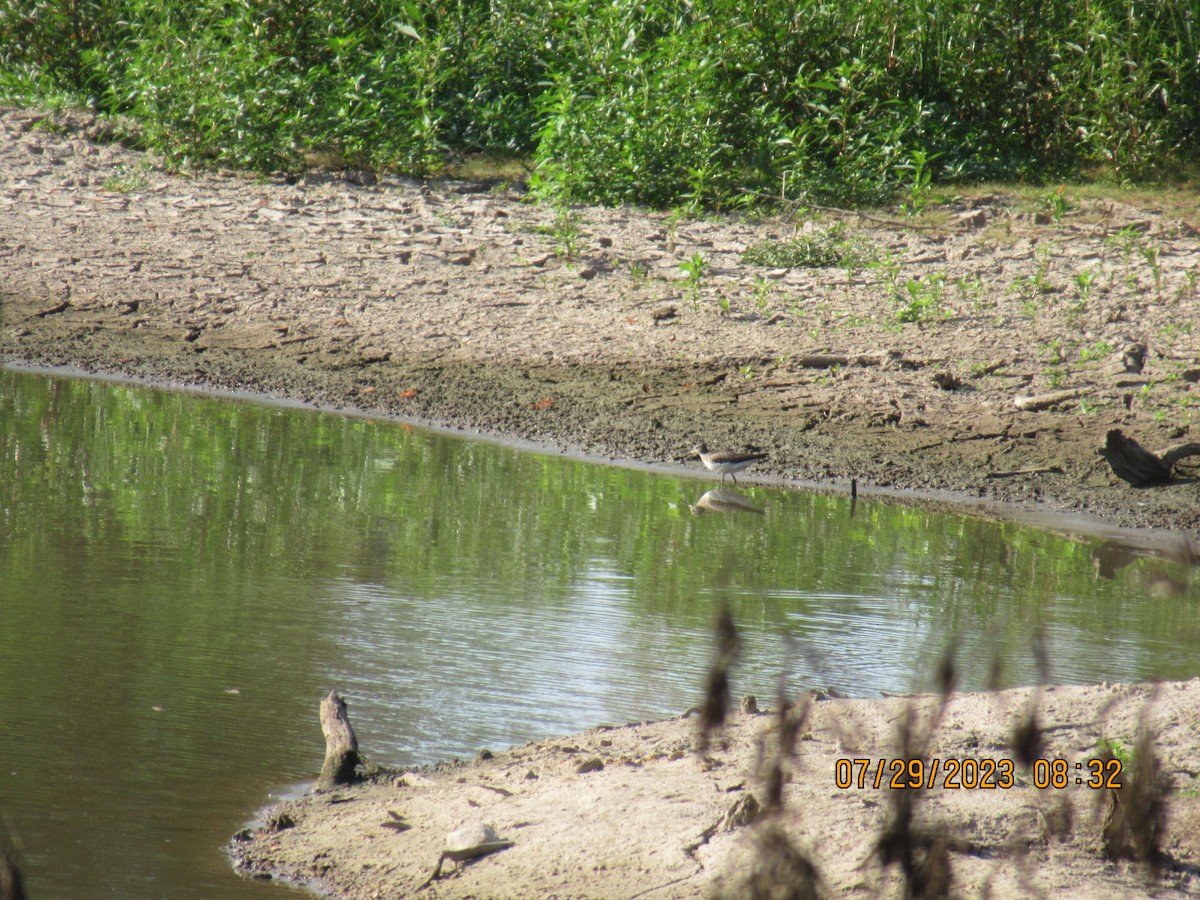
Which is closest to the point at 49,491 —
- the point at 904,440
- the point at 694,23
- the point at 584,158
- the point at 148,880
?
the point at 148,880

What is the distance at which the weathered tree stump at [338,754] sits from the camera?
3.63 metres

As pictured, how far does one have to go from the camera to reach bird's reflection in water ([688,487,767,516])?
693 cm

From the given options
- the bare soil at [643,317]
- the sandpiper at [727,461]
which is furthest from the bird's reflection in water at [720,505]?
the bare soil at [643,317]

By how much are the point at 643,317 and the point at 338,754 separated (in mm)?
6111

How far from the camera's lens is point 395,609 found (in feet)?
16.7

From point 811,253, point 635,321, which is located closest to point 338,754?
point 635,321

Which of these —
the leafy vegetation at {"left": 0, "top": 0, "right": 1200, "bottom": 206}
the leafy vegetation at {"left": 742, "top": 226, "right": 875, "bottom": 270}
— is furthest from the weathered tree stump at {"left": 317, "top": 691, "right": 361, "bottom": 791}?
the leafy vegetation at {"left": 0, "top": 0, "right": 1200, "bottom": 206}

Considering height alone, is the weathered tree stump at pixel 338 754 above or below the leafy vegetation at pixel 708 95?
below

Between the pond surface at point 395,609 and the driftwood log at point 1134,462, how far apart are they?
2.30ft

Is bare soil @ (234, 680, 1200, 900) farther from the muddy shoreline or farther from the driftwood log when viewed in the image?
the muddy shoreline

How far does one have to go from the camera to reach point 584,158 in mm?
11312
